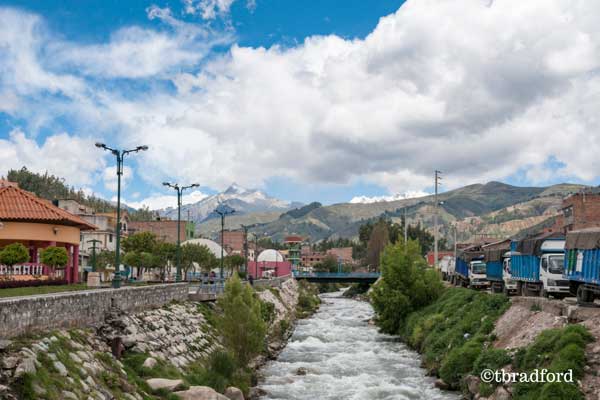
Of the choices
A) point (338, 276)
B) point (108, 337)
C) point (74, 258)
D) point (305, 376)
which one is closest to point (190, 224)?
point (338, 276)

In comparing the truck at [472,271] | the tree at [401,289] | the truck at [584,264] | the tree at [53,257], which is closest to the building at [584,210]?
the truck at [472,271]

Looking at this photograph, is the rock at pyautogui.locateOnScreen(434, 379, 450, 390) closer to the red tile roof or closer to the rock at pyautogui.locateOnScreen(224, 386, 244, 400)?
the rock at pyautogui.locateOnScreen(224, 386, 244, 400)

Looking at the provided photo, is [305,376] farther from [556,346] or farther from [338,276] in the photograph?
[338,276]

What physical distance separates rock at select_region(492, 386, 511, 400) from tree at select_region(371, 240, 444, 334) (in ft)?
107

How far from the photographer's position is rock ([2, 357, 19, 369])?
16.5 meters

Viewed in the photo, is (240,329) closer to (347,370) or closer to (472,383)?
(347,370)

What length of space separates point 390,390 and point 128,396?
16.5m

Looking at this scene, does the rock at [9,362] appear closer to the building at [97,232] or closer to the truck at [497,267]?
the truck at [497,267]

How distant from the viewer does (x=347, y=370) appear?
131ft

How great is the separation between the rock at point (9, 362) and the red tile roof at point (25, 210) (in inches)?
1148

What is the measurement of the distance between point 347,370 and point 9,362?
2655cm

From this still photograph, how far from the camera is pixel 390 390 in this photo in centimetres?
3341

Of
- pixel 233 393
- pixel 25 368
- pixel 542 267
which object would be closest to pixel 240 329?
pixel 233 393

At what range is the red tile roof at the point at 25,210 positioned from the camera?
144 feet
